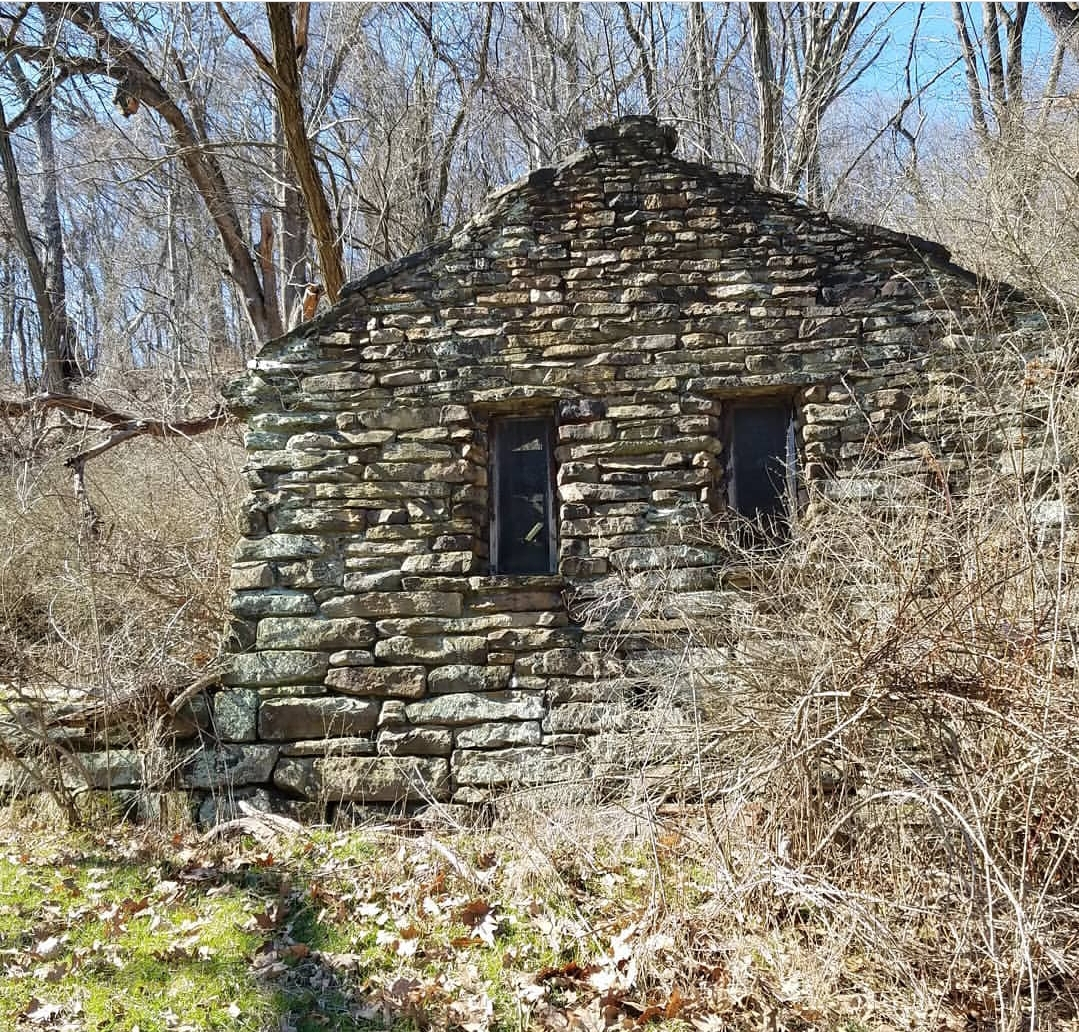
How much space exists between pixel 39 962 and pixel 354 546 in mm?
2660

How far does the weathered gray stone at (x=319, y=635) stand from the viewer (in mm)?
5379

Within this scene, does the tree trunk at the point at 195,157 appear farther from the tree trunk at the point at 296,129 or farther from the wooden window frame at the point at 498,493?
the wooden window frame at the point at 498,493

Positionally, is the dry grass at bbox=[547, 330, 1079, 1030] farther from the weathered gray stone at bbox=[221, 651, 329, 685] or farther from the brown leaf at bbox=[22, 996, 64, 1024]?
the brown leaf at bbox=[22, 996, 64, 1024]

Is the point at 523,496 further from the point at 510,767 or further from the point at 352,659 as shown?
the point at 510,767

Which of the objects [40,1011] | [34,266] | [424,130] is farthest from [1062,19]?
[40,1011]

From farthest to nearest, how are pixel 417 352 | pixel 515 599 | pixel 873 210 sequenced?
pixel 873 210, pixel 417 352, pixel 515 599

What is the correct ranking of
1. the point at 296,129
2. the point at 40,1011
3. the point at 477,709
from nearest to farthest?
the point at 40,1011 → the point at 477,709 → the point at 296,129

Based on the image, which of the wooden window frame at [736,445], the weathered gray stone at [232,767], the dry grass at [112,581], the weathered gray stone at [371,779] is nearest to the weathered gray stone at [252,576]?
the dry grass at [112,581]

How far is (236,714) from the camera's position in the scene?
5281 millimetres

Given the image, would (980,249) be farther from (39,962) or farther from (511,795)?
(39,962)

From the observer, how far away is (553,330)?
5.71m

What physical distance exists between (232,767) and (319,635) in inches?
36.0

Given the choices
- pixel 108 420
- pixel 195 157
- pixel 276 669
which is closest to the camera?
pixel 276 669

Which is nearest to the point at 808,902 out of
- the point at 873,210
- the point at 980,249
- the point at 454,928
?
the point at 454,928
